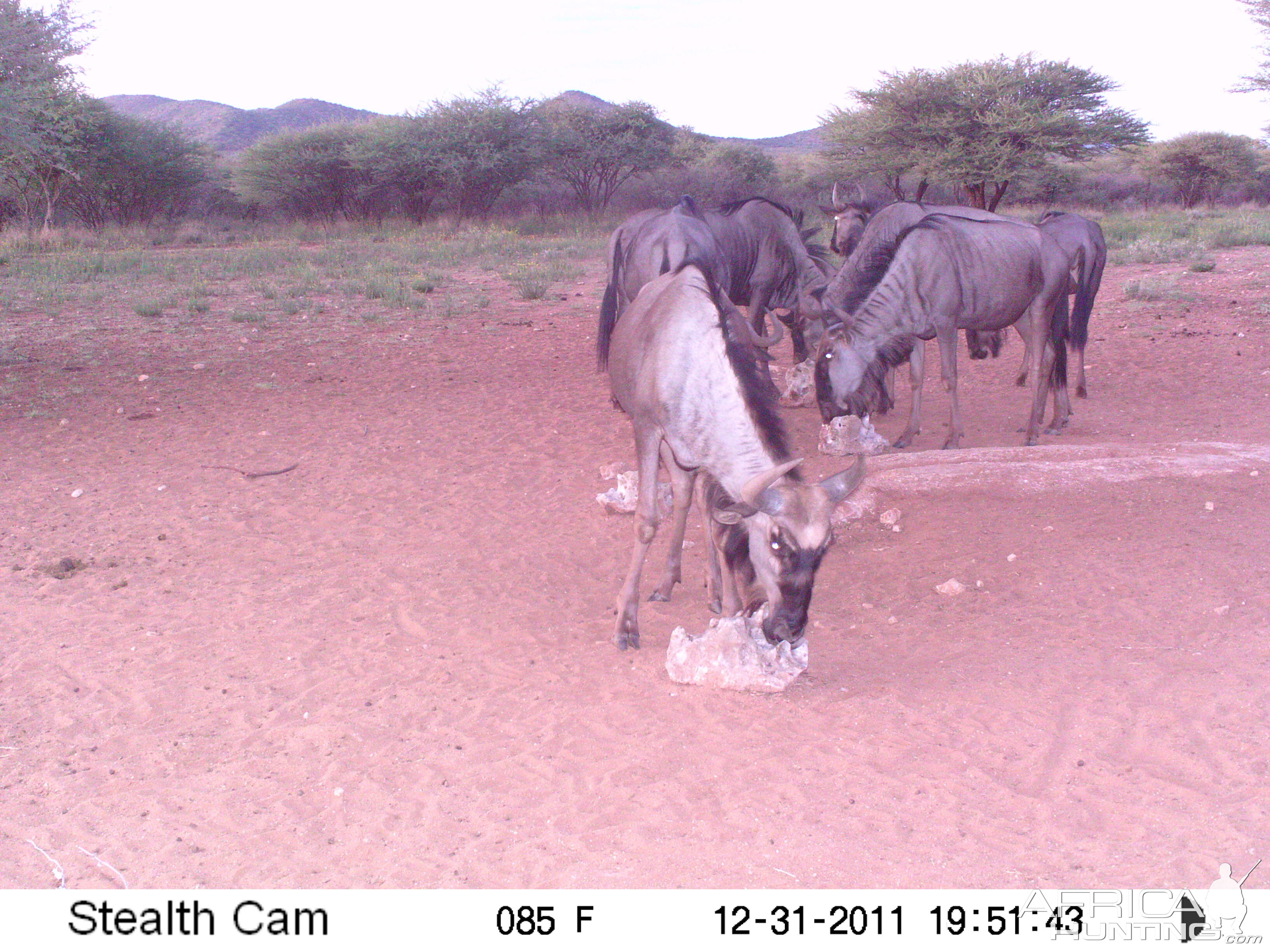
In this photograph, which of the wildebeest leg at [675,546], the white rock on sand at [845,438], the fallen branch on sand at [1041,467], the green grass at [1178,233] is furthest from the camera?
the green grass at [1178,233]

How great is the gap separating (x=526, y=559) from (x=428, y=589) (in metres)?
0.63

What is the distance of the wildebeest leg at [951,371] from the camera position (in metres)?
7.38

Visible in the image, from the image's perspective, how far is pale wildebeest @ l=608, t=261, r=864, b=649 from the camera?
3566 mm

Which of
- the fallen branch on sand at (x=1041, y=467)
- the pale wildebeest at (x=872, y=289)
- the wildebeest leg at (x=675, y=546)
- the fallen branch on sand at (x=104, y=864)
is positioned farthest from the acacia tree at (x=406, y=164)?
the fallen branch on sand at (x=104, y=864)

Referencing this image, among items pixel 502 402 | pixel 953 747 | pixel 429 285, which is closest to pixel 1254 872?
pixel 953 747

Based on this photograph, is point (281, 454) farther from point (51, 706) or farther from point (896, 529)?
point (896, 529)

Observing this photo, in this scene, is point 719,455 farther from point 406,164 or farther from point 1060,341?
point 406,164

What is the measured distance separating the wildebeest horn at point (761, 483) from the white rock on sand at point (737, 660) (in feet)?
1.94

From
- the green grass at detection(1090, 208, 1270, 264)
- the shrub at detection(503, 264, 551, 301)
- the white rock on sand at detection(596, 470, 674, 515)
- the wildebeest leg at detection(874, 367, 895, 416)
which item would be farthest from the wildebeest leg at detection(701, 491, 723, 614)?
the green grass at detection(1090, 208, 1270, 264)

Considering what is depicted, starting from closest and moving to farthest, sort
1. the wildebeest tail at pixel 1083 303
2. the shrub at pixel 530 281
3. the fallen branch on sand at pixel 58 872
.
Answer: the fallen branch on sand at pixel 58 872 → the wildebeest tail at pixel 1083 303 → the shrub at pixel 530 281

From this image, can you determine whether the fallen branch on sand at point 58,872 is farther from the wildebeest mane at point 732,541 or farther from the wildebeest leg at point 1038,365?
the wildebeest leg at point 1038,365

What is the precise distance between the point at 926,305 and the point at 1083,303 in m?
2.17

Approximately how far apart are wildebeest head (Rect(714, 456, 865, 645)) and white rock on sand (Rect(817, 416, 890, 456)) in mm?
3539

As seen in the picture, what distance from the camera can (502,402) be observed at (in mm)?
8680
